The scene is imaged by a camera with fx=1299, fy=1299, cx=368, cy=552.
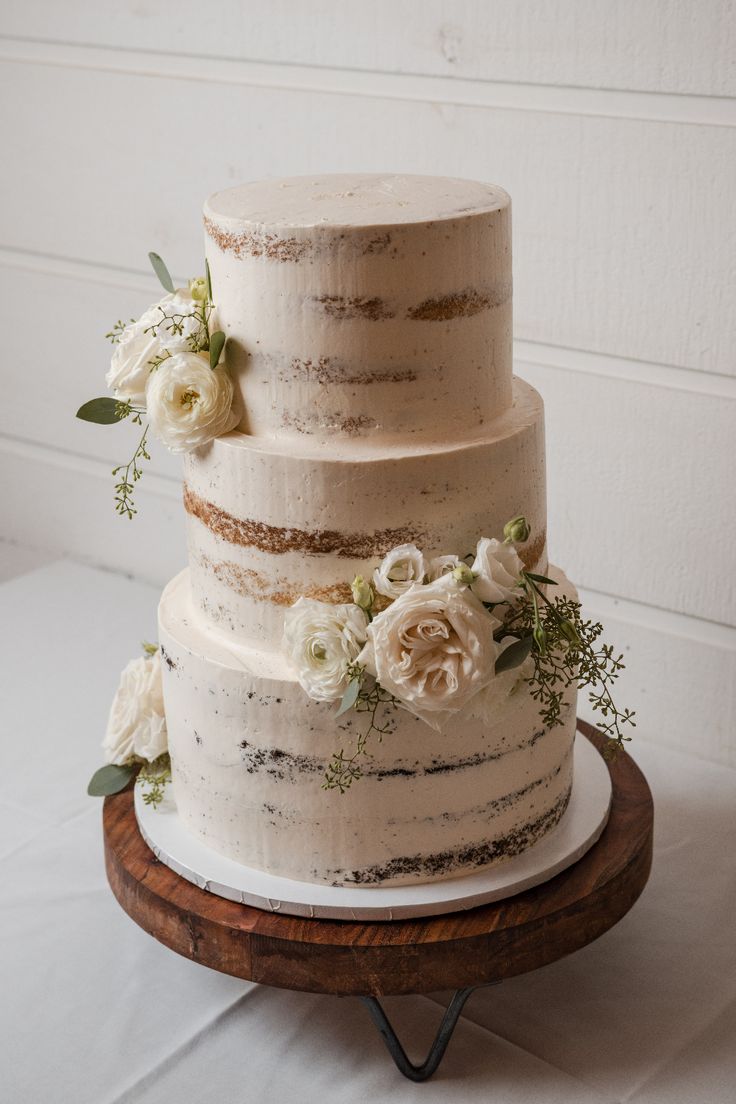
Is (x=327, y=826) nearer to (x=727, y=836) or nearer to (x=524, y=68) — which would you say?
(x=727, y=836)

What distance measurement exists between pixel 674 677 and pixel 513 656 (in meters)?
0.72

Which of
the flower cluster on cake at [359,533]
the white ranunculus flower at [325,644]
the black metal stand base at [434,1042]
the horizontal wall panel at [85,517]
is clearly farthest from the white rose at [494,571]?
the horizontal wall panel at [85,517]

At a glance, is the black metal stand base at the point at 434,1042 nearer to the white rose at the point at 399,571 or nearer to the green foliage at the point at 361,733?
the green foliage at the point at 361,733

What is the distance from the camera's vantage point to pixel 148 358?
1.19 metres

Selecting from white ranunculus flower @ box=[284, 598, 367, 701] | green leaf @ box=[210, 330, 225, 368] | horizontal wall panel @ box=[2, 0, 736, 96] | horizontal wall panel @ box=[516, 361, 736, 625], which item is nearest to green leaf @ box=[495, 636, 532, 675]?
white ranunculus flower @ box=[284, 598, 367, 701]

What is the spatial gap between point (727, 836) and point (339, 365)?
2.75ft

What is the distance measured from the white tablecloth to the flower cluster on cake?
198 mm

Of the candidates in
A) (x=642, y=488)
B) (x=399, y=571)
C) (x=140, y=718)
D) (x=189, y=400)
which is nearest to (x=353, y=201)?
(x=189, y=400)

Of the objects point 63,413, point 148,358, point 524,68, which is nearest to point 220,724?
point 148,358

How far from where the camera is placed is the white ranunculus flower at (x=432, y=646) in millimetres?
1052

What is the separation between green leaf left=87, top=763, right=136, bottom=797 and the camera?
137 centimetres

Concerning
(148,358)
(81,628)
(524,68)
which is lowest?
(81,628)

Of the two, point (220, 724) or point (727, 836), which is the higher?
point (220, 724)

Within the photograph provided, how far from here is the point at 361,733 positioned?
3.74ft
